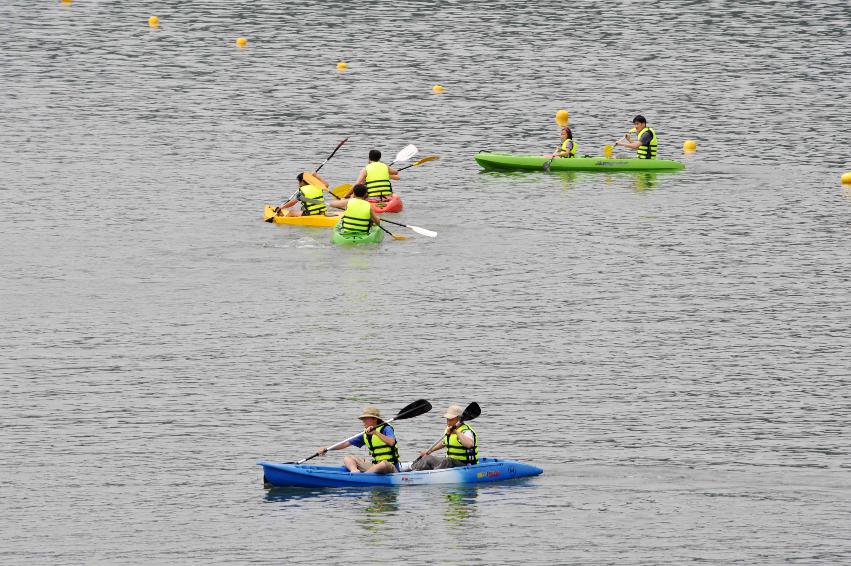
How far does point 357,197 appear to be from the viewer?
150 ft

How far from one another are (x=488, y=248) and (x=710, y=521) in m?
18.5

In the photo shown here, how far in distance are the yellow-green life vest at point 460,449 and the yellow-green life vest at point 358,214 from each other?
53.7 ft

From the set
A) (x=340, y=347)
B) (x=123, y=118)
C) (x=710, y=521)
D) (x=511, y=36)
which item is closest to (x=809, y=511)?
(x=710, y=521)

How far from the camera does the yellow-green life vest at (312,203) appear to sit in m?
47.8

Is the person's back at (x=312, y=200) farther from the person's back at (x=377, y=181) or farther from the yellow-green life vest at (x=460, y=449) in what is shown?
the yellow-green life vest at (x=460, y=449)

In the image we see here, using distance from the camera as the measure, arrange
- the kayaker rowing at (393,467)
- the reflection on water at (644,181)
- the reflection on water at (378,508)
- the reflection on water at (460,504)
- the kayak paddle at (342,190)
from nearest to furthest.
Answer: the reflection on water at (378,508) < the reflection on water at (460,504) < the kayaker rowing at (393,467) < the kayak paddle at (342,190) < the reflection on water at (644,181)

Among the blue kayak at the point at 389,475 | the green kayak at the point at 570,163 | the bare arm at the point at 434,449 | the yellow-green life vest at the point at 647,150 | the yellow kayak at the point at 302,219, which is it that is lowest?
the blue kayak at the point at 389,475

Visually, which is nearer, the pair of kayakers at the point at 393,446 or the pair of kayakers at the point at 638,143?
the pair of kayakers at the point at 393,446

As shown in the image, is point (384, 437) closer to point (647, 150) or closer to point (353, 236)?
point (353, 236)

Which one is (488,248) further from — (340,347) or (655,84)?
(655,84)

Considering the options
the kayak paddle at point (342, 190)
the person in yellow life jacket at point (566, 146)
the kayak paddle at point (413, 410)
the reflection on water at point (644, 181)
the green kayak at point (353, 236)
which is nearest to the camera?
the kayak paddle at point (413, 410)

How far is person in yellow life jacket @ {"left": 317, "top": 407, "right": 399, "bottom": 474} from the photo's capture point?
2941cm

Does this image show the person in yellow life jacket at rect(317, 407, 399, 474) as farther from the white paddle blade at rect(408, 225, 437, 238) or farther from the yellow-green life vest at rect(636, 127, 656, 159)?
the yellow-green life vest at rect(636, 127, 656, 159)

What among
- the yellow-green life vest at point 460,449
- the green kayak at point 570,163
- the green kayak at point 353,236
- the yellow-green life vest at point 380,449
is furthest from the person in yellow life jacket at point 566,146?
the yellow-green life vest at point 380,449
